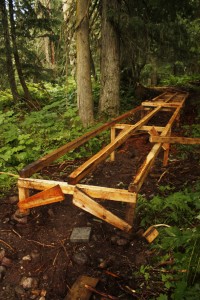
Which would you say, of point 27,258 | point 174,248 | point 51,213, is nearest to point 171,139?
point 174,248

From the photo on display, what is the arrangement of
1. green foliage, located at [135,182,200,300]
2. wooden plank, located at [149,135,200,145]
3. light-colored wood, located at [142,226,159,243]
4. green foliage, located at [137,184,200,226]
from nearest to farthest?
green foliage, located at [135,182,200,300]
light-colored wood, located at [142,226,159,243]
green foliage, located at [137,184,200,226]
wooden plank, located at [149,135,200,145]

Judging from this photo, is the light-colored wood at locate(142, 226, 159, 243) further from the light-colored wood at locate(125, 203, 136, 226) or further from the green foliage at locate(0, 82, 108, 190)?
the green foliage at locate(0, 82, 108, 190)

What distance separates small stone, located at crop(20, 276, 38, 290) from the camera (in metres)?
3.12

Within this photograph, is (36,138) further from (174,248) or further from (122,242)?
(174,248)

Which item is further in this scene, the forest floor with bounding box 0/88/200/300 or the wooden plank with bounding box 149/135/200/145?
the wooden plank with bounding box 149/135/200/145

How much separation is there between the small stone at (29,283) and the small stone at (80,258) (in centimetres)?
54

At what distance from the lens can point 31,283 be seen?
10.3 ft

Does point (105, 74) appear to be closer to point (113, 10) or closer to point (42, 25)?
point (113, 10)

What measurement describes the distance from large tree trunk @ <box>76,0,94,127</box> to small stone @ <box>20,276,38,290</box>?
6242 millimetres

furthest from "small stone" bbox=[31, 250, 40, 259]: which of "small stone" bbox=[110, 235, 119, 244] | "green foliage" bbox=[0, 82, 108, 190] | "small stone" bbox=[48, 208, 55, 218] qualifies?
"green foliage" bbox=[0, 82, 108, 190]

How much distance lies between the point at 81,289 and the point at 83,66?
23.4ft

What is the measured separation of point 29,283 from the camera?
314 cm

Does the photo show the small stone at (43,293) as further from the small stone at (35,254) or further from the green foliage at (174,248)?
the green foliage at (174,248)

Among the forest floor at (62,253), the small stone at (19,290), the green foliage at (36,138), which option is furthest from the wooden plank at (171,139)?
the small stone at (19,290)
